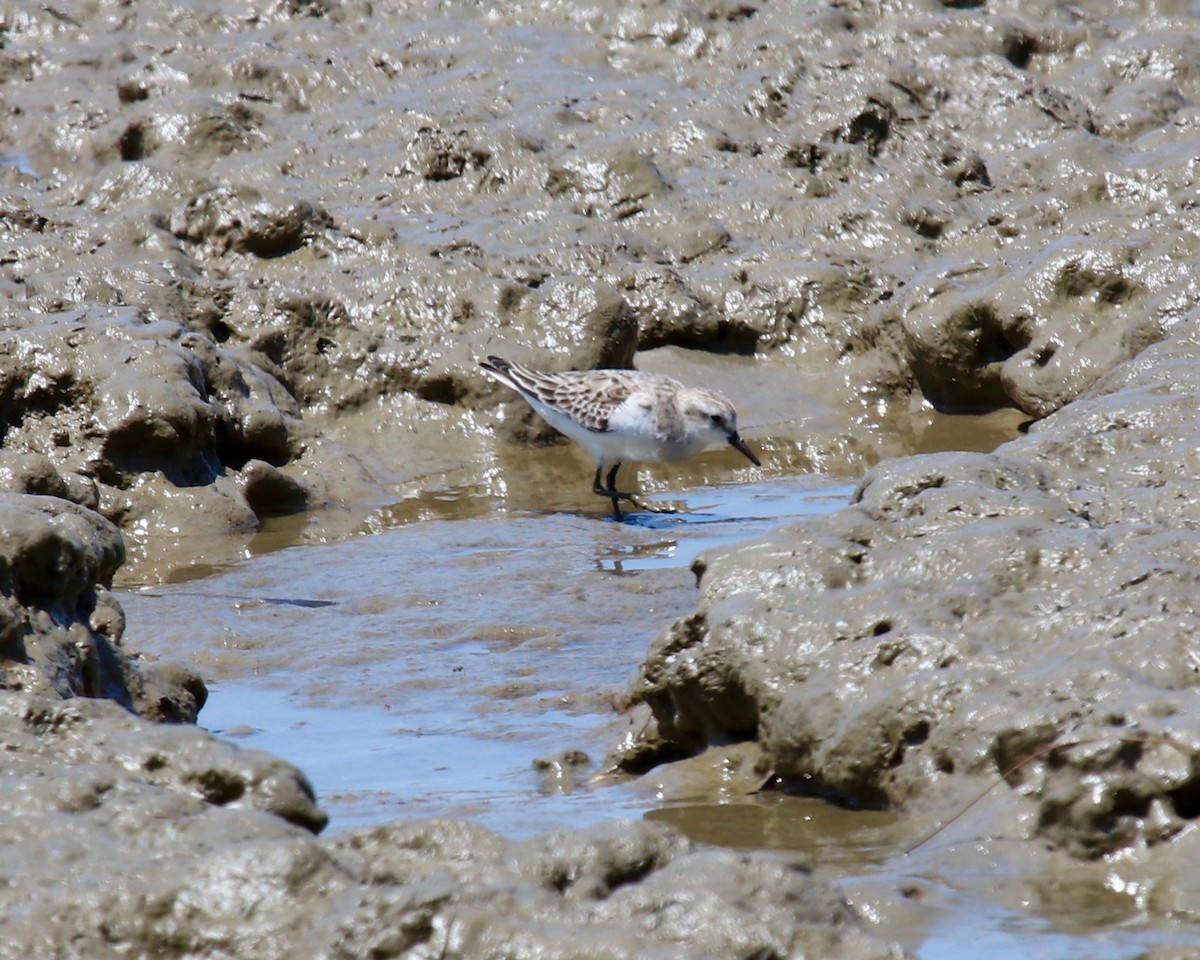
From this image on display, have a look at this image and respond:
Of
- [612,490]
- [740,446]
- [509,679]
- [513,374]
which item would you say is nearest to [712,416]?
[740,446]

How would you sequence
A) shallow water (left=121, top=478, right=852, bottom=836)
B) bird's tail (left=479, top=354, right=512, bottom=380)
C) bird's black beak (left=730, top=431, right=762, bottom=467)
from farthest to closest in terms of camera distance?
bird's tail (left=479, top=354, right=512, bottom=380)
bird's black beak (left=730, top=431, right=762, bottom=467)
shallow water (left=121, top=478, right=852, bottom=836)

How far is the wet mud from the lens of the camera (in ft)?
9.34

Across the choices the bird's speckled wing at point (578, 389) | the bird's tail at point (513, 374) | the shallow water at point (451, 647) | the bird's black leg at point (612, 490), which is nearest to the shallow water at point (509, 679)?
the shallow water at point (451, 647)

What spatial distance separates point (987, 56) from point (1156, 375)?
7.09 m

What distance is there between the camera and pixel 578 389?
908 centimetres

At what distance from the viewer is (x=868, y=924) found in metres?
3.07

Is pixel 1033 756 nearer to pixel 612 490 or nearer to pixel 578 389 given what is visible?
pixel 612 490

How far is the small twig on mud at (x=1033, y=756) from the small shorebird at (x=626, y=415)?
200 inches

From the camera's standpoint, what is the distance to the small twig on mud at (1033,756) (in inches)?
131

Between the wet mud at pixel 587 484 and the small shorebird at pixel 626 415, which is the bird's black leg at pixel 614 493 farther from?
the wet mud at pixel 587 484

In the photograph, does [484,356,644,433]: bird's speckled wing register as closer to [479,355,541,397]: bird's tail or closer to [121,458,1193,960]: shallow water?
[479,355,541,397]: bird's tail

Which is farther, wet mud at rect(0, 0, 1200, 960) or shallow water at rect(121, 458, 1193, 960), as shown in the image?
shallow water at rect(121, 458, 1193, 960)

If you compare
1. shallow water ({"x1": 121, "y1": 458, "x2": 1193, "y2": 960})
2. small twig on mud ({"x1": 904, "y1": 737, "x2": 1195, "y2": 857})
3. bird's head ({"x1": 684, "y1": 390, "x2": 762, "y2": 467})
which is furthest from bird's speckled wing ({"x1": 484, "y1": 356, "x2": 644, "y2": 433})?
small twig on mud ({"x1": 904, "y1": 737, "x2": 1195, "y2": 857})

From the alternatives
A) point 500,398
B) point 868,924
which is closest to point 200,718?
point 868,924
